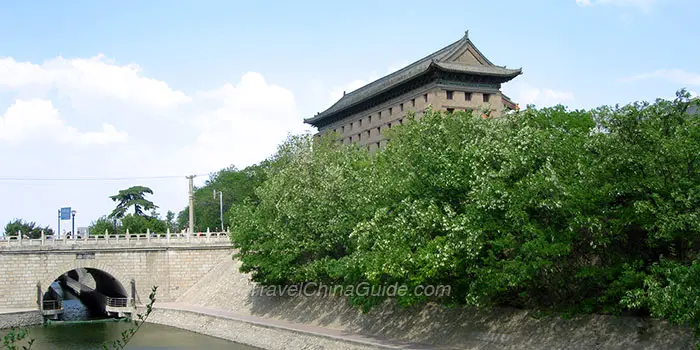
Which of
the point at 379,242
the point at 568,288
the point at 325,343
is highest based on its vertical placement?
the point at 379,242

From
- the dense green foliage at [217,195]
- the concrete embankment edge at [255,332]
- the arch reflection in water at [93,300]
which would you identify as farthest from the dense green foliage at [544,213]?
the dense green foliage at [217,195]

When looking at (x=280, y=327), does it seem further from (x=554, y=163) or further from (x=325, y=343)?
(x=554, y=163)

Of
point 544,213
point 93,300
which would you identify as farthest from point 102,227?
point 544,213

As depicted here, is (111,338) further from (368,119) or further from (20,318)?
(368,119)

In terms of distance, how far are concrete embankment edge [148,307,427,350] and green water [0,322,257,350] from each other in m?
0.56

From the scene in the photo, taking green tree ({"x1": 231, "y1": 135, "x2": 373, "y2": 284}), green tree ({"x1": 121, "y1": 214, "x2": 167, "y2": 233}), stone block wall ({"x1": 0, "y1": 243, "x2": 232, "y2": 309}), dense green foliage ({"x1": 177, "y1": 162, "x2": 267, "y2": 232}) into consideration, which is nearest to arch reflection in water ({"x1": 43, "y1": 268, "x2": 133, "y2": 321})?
stone block wall ({"x1": 0, "y1": 243, "x2": 232, "y2": 309})

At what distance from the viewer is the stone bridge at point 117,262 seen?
A: 47656mm

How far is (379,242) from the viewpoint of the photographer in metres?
26.9

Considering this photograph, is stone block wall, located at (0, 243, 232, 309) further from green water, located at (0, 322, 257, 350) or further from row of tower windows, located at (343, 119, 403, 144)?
row of tower windows, located at (343, 119, 403, 144)

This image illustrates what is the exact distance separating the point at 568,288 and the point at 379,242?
7138 mm

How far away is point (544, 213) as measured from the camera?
2256 centimetres

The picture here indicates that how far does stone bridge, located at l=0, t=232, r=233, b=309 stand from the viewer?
1876 inches

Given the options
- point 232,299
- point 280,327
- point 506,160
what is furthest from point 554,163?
point 232,299

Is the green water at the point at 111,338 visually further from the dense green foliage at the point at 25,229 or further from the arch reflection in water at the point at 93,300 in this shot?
the dense green foliage at the point at 25,229
